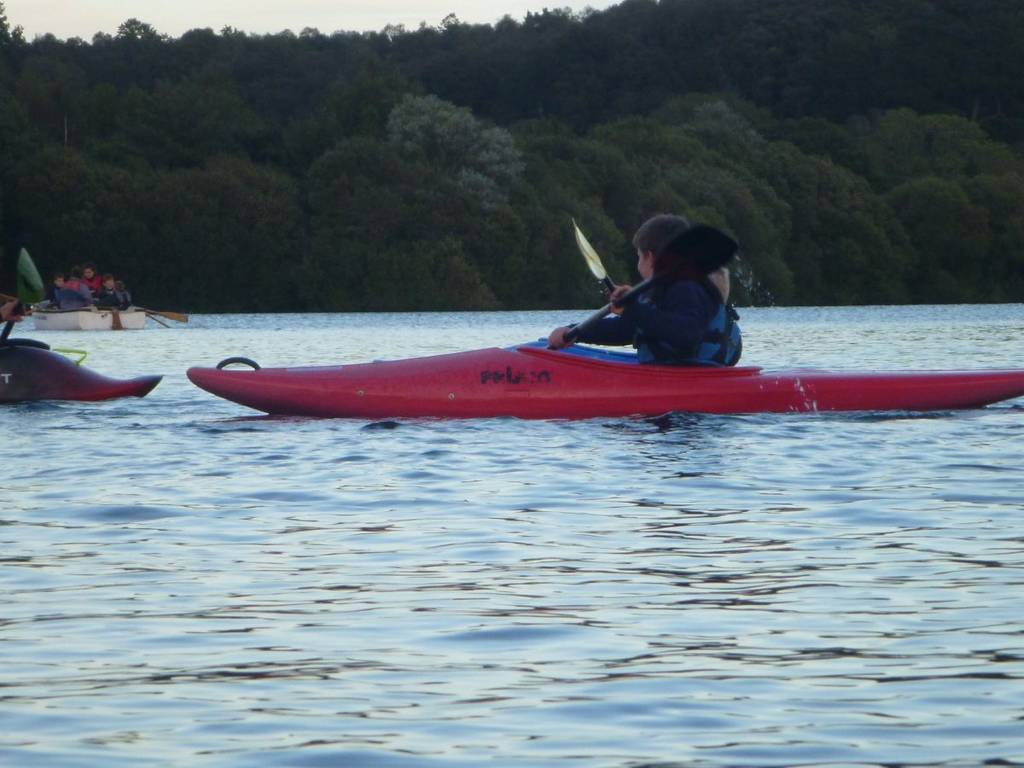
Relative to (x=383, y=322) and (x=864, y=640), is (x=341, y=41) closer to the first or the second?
(x=383, y=322)

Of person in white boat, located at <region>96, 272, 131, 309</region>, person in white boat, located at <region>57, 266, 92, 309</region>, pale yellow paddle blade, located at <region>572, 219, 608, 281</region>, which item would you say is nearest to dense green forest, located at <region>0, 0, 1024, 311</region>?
person in white boat, located at <region>96, 272, 131, 309</region>

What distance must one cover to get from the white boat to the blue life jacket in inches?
788

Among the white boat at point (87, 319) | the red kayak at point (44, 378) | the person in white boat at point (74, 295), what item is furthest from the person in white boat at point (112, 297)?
the red kayak at point (44, 378)

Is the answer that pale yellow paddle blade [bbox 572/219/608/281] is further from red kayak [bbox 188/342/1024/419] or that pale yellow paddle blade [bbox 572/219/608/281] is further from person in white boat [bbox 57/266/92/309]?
person in white boat [bbox 57/266/92/309]

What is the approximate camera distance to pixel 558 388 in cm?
886

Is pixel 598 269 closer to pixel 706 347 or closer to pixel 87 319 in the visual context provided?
pixel 706 347

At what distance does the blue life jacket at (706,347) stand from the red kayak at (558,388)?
8cm

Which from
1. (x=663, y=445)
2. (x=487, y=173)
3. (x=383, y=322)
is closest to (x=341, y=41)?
(x=487, y=173)

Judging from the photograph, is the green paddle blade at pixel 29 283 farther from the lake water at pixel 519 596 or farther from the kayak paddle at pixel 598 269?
the kayak paddle at pixel 598 269

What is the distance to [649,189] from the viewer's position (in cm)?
5138

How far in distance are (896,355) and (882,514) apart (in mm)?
13133

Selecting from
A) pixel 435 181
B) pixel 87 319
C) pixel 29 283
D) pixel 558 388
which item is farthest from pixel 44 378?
pixel 435 181

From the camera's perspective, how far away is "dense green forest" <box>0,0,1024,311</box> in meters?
49.2

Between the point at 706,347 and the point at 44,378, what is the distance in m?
3.91
